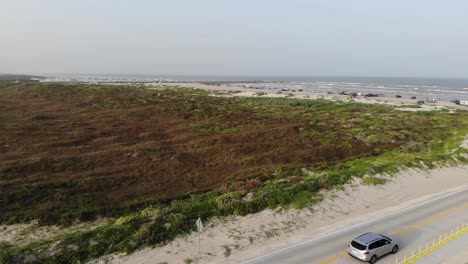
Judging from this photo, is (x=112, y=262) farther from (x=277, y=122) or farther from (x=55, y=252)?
(x=277, y=122)

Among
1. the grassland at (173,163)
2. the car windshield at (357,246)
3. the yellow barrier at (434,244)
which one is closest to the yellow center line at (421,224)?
the car windshield at (357,246)

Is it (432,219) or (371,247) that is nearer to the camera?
(371,247)

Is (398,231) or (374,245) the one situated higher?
(374,245)

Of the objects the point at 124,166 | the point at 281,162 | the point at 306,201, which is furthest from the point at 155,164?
the point at 306,201

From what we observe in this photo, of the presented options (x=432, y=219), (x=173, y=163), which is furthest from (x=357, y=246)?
(x=173, y=163)

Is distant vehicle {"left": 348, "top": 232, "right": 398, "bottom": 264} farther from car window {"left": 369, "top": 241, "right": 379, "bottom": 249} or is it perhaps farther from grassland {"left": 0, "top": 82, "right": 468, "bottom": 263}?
grassland {"left": 0, "top": 82, "right": 468, "bottom": 263}

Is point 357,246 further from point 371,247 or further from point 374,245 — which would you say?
point 374,245

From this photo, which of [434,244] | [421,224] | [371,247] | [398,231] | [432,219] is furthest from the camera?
[432,219]
